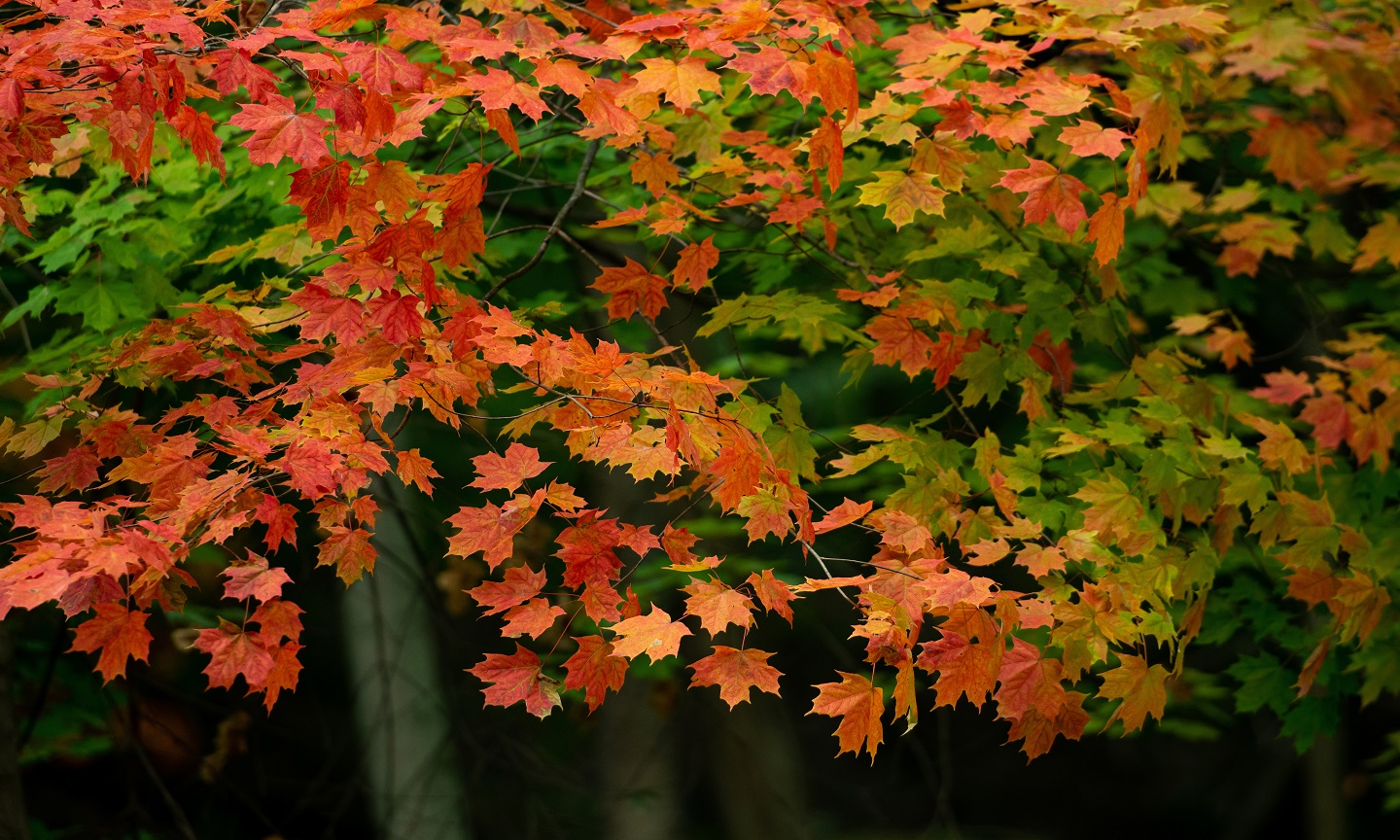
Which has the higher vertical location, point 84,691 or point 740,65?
point 740,65

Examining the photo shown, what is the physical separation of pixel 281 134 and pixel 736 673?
65.9 inches

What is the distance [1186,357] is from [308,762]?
7.77m

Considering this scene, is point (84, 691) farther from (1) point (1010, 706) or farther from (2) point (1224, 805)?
(2) point (1224, 805)

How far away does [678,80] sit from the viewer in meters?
3.05

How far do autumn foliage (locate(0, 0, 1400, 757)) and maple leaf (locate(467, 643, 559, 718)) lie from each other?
0.01 meters

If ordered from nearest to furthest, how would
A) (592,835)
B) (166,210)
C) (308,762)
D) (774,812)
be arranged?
1. (166,210)
2. (774,812)
3. (592,835)
4. (308,762)

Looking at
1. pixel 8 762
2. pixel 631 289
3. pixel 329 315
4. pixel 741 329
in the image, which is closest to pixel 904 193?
pixel 631 289

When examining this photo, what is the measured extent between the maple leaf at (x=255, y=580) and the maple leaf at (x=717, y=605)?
957mm

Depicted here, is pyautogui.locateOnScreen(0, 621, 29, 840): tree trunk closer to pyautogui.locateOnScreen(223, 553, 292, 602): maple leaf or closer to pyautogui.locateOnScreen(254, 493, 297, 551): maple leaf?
pyautogui.locateOnScreen(254, 493, 297, 551): maple leaf

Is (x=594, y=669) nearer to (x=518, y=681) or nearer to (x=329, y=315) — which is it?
(x=518, y=681)

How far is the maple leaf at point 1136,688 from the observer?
311 cm

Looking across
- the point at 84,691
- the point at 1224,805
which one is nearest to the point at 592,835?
the point at 84,691

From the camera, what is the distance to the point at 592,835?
8164 millimetres

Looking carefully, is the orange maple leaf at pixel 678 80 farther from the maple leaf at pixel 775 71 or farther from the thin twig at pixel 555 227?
the thin twig at pixel 555 227
